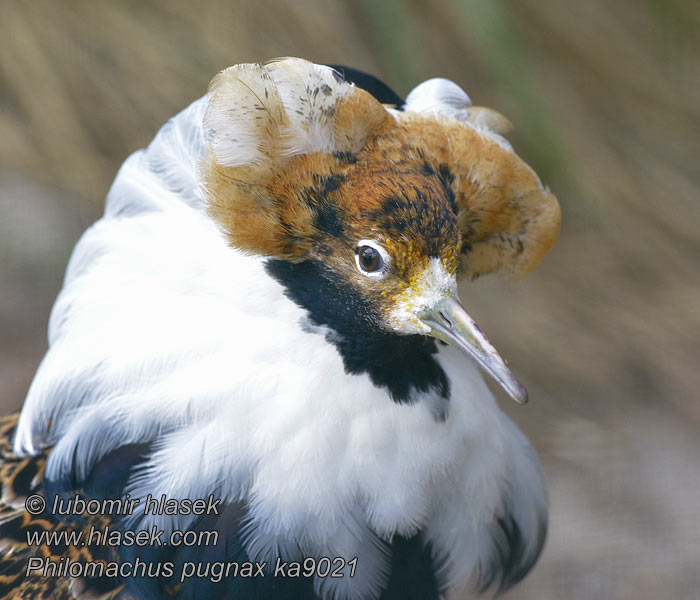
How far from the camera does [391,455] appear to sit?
95 cm

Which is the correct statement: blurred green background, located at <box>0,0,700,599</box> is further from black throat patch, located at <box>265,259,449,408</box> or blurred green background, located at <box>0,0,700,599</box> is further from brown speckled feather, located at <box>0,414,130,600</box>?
brown speckled feather, located at <box>0,414,130,600</box>

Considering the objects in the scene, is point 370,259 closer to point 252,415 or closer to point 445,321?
point 445,321

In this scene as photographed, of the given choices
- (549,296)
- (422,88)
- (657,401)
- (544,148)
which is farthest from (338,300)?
(657,401)

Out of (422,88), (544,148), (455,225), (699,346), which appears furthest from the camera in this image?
(699,346)

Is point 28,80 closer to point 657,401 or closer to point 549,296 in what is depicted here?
point 549,296

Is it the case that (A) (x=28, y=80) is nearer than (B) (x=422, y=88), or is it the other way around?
(B) (x=422, y=88)

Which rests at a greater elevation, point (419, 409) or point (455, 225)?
point (455, 225)

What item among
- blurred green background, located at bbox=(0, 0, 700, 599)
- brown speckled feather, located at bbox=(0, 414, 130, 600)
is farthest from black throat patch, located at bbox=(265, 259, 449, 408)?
blurred green background, located at bbox=(0, 0, 700, 599)

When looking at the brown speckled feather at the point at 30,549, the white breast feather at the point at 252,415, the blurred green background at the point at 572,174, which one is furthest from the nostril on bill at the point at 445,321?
the blurred green background at the point at 572,174

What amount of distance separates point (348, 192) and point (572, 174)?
1.08 m

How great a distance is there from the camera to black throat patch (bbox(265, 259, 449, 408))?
34.2 inches

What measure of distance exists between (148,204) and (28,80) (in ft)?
3.26

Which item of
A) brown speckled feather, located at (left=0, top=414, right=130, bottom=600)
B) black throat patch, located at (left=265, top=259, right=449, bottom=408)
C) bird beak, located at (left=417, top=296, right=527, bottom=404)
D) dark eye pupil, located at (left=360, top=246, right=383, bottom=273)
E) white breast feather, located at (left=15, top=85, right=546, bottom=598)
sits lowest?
brown speckled feather, located at (left=0, top=414, right=130, bottom=600)

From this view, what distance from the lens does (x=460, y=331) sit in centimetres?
82
